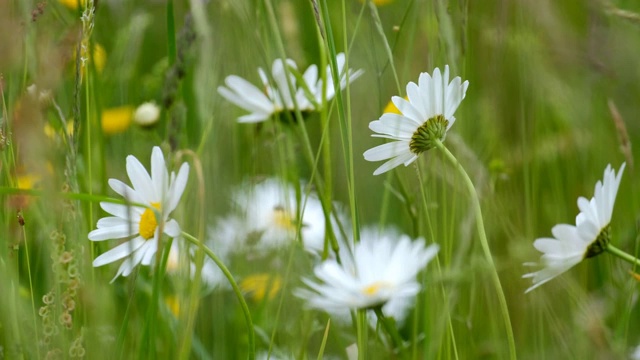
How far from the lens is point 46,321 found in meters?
0.63

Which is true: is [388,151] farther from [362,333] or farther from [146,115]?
[146,115]

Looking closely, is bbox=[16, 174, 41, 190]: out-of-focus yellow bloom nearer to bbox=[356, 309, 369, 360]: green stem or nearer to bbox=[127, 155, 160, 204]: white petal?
bbox=[127, 155, 160, 204]: white petal

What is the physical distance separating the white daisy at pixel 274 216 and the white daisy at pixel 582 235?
7.5 inches

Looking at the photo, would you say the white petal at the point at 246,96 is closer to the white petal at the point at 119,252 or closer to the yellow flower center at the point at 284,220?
the yellow flower center at the point at 284,220

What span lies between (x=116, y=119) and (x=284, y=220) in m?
0.66

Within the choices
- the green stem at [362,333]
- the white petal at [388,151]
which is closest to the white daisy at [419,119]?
the white petal at [388,151]

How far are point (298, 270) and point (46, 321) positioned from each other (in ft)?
0.83

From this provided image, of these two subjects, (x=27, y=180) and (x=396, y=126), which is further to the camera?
(x=27, y=180)

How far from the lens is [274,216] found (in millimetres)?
1049

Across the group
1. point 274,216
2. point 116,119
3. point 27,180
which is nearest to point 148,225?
point 274,216

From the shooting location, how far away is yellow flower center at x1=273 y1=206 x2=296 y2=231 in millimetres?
829

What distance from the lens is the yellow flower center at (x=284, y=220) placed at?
2.72 feet

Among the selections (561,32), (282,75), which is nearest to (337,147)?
(282,75)

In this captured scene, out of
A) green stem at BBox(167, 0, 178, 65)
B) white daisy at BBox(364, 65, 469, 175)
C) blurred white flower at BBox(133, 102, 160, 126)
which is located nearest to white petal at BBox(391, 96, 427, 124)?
white daisy at BBox(364, 65, 469, 175)
